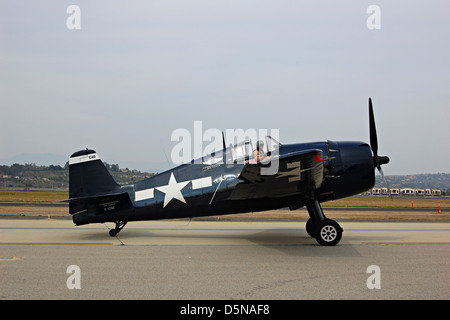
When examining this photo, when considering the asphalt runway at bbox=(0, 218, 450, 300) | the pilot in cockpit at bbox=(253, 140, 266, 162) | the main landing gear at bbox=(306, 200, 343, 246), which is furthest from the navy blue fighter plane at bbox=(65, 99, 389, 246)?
the asphalt runway at bbox=(0, 218, 450, 300)

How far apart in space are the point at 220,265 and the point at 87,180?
5.45m

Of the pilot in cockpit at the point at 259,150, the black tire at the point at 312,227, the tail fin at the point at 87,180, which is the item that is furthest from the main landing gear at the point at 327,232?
the tail fin at the point at 87,180

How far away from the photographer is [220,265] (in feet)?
24.9

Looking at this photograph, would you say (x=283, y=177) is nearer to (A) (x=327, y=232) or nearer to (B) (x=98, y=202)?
(A) (x=327, y=232)

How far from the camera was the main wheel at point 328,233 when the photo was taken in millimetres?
9898

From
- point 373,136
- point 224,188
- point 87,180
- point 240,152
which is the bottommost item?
point 224,188

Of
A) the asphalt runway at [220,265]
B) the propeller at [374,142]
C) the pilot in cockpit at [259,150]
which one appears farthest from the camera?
the propeller at [374,142]

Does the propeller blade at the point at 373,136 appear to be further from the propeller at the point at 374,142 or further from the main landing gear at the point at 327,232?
the main landing gear at the point at 327,232

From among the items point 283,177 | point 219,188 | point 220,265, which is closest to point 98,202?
point 219,188

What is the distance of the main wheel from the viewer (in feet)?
32.5

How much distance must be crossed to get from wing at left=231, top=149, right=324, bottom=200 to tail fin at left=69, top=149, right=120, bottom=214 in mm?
3740

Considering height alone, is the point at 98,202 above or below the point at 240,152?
below

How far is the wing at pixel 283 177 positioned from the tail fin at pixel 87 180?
374 centimetres

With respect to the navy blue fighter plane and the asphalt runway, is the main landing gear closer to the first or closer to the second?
the navy blue fighter plane
